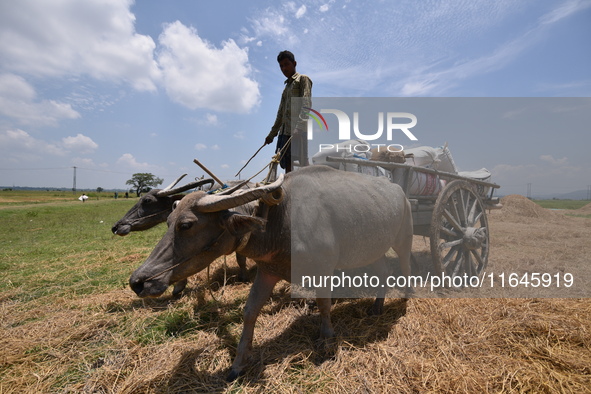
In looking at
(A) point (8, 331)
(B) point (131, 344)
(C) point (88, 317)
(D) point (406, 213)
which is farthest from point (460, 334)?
(A) point (8, 331)

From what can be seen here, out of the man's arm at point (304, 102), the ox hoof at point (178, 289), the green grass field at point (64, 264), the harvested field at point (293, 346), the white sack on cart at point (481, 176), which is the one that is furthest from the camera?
the white sack on cart at point (481, 176)

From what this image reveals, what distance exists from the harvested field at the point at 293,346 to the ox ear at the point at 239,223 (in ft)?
4.08

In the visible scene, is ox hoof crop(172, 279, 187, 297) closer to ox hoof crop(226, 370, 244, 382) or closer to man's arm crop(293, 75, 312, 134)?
ox hoof crop(226, 370, 244, 382)

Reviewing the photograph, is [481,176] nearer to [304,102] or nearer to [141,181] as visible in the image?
[304,102]

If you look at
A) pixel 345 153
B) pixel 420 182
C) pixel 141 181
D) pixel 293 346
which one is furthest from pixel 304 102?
pixel 141 181

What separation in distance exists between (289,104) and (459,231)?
359 cm

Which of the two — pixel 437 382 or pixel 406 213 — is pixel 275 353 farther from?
pixel 406 213

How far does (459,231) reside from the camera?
15.2ft

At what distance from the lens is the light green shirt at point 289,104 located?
3789 mm

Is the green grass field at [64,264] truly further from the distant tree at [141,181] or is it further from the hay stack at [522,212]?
the distant tree at [141,181]

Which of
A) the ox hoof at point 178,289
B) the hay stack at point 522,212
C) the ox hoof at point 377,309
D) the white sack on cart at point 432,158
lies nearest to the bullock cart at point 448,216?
the white sack on cart at point 432,158

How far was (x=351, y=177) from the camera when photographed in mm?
3334

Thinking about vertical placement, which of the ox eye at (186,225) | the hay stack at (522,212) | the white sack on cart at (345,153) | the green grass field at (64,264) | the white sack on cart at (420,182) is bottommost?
the green grass field at (64,264)

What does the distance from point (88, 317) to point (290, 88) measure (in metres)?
4.10
